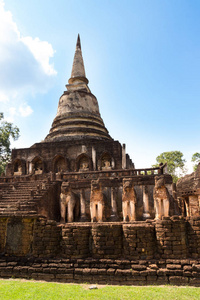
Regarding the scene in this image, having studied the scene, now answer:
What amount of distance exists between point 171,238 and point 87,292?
11.5ft

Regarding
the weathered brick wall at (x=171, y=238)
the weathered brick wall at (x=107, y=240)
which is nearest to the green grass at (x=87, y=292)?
the weathered brick wall at (x=171, y=238)

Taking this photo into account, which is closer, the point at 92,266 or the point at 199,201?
the point at 92,266

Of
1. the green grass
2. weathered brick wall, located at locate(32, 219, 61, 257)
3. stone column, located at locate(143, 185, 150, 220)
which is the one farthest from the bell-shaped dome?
the green grass

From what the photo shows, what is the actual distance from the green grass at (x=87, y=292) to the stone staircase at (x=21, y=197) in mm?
3112

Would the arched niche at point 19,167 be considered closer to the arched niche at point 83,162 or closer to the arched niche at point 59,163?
the arched niche at point 59,163

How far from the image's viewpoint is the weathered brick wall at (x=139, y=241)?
29.3ft

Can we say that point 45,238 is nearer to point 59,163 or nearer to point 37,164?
point 59,163

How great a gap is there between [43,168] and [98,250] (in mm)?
13157

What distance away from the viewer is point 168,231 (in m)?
8.98

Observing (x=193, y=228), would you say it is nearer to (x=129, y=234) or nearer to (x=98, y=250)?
(x=129, y=234)

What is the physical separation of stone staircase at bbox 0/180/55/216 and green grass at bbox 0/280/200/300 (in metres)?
3.11

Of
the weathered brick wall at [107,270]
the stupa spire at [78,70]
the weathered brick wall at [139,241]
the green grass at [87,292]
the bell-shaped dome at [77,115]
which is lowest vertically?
the green grass at [87,292]

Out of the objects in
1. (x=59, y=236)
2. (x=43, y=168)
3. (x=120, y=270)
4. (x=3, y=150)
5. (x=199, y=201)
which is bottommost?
(x=120, y=270)

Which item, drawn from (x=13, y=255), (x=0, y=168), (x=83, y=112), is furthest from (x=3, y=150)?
(x=13, y=255)
